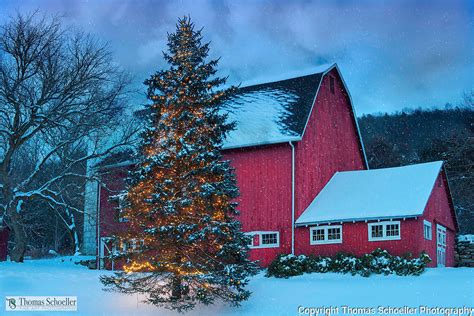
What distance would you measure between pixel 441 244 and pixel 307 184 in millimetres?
6522

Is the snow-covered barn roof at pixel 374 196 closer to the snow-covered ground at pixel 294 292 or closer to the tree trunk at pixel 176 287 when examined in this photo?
the snow-covered ground at pixel 294 292

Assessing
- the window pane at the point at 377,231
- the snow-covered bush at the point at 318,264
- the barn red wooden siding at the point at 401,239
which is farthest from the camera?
the window pane at the point at 377,231

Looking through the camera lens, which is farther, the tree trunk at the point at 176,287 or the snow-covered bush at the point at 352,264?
the snow-covered bush at the point at 352,264

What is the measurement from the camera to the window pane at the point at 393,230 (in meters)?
23.8

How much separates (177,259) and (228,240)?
5.07ft

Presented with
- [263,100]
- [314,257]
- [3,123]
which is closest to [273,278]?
[314,257]

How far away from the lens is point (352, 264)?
23031mm

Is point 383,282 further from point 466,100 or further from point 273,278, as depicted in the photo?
point 466,100

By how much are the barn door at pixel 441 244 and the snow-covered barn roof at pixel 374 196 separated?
242 cm

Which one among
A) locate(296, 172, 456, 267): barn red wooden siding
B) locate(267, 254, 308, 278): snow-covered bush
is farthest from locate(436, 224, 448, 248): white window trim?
locate(267, 254, 308, 278): snow-covered bush

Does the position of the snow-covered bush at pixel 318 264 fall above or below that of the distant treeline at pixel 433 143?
below

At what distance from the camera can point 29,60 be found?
2442 cm

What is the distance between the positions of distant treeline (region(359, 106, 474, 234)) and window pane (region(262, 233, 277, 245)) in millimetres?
18657

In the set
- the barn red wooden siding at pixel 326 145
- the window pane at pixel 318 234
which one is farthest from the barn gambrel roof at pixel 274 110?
the window pane at pixel 318 234
